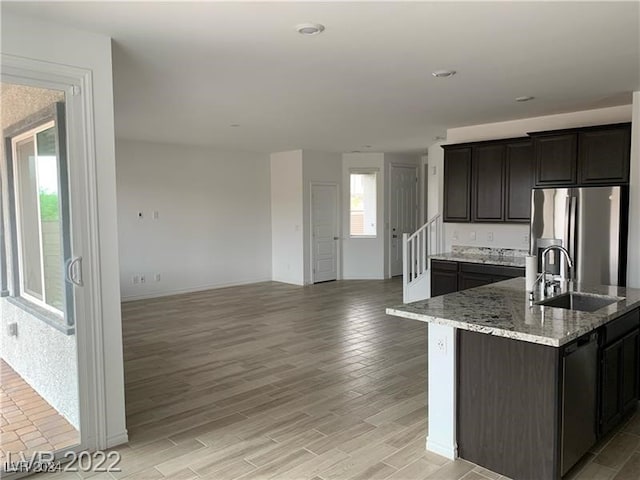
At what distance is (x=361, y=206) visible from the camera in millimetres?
9914

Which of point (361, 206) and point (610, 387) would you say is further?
point (361, 206)

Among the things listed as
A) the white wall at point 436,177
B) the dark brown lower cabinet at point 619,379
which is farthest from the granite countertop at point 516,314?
the white wall at point 436,177

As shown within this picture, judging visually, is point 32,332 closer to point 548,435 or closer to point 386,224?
point 548,435

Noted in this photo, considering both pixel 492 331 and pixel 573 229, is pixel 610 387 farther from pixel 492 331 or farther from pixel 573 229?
pixel 573 229

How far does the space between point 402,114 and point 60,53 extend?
3724 millimetres

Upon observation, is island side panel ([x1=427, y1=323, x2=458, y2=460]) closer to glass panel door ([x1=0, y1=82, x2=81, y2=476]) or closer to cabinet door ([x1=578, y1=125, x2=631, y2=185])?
glass panel door ([x1=0, y1=82, x2=81, y2=476])

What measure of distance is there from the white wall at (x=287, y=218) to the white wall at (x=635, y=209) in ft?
18.4

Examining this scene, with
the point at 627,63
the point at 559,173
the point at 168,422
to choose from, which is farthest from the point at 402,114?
the point at 168,422

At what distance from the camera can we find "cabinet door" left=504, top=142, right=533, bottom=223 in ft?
18.5

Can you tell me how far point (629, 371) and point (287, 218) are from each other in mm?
6884

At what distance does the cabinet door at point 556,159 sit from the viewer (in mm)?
5020

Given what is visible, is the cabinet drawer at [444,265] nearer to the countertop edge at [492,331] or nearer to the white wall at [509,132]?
→ the white wall at [509,132]

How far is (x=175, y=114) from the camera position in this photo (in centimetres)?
557

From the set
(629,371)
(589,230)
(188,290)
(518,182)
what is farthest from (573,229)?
(188,290)
